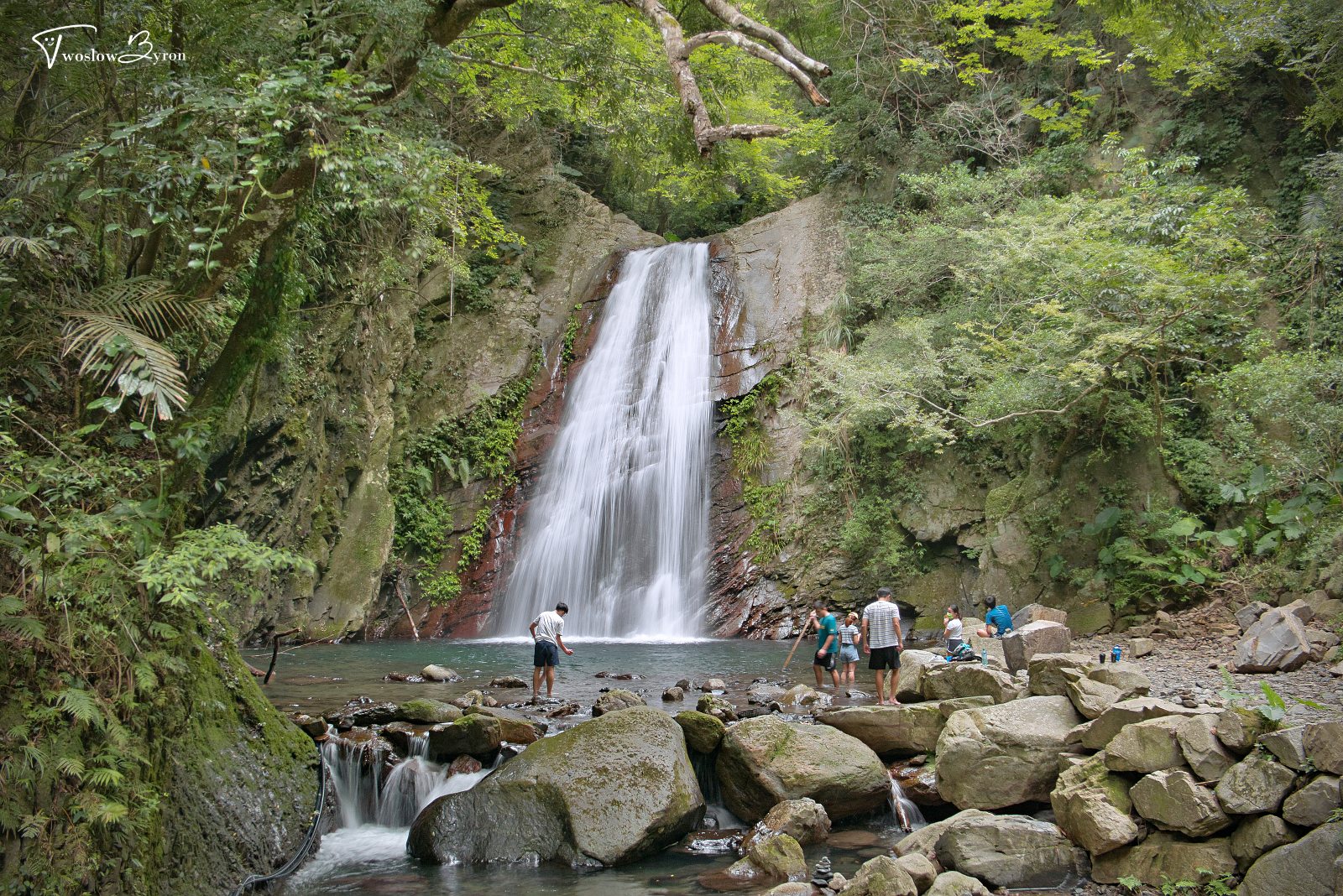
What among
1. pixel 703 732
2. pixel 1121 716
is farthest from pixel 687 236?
pixel 1121 716

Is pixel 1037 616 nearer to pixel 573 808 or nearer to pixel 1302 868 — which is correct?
pixel 1302 868

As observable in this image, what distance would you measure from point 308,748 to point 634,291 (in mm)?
17559

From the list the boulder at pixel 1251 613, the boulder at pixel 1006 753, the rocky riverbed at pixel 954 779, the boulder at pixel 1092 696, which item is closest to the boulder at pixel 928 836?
the rocky riverbed at pixel 954 779

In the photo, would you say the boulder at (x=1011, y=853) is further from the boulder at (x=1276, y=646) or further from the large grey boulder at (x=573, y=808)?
the boulder at (x=1276, y=646)

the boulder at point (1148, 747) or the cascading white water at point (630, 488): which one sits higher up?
the cascading white water at point (630, 488)

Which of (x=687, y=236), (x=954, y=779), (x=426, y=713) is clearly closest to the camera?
(x=954, y=779)

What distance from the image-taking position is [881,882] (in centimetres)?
530

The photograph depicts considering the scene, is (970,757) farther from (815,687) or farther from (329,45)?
(329,45)

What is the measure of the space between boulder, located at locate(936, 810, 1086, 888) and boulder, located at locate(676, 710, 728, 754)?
228cm

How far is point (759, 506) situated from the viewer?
18.7 metres

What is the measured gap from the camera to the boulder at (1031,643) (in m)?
9.58

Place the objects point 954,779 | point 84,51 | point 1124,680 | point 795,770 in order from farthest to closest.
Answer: point 795,770, point 1124,680, point 954,779, point 84,51

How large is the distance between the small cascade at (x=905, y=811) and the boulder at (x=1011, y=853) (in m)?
1.26

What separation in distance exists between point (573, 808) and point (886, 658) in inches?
181
